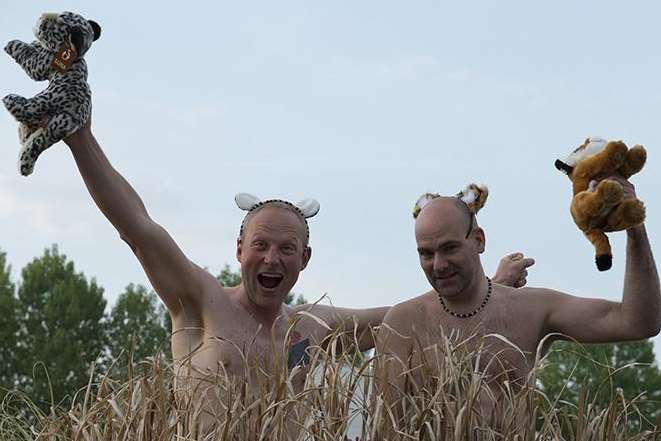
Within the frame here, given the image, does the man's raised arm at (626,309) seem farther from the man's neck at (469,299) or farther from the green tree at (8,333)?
the green tree at (8,333)

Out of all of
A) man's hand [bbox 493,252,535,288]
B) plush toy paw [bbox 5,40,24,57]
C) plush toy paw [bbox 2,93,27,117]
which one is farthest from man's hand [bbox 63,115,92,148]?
man's hand [bbox 493,252,535,288]

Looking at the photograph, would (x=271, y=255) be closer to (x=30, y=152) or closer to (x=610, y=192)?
(x=30, y=152)

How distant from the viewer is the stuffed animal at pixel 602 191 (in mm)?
3391

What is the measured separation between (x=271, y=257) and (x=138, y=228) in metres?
0.43

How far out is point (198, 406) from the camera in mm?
3020

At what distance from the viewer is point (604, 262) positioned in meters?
3.53

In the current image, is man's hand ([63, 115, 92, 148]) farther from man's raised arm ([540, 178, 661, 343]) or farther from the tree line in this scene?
the tree line

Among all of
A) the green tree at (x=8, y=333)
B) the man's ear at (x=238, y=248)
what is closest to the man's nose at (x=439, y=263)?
the man's ear at (x=238, y=248)

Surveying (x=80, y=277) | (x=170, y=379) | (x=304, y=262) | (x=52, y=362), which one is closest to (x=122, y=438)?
(x=170, y=379)

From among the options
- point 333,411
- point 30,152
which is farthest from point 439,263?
point 30,152

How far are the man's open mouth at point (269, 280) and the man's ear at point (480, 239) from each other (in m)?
0.64

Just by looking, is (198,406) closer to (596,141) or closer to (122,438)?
(122,438)

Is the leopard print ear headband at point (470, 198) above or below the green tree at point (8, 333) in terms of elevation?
below

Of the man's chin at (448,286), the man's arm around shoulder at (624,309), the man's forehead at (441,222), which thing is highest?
the man's forehead at (441,222)
